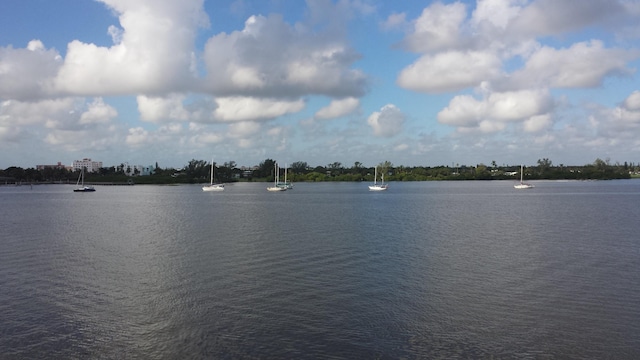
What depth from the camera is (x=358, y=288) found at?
63.5 ft

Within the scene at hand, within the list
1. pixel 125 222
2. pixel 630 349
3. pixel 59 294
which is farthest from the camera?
pixel 125 222

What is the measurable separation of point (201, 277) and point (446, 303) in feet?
33.9

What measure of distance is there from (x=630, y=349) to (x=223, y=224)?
117 ft

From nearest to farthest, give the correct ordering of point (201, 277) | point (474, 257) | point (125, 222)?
1. point (201, 277)
2. point (474, 257)
3. point (125, 222)

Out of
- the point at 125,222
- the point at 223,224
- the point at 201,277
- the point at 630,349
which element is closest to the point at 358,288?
the point at 201,277

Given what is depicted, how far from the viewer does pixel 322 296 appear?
18.0m

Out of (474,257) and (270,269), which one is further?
(474,257)

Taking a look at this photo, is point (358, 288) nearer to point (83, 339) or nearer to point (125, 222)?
point (83, 339)

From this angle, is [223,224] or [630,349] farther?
[223,224]

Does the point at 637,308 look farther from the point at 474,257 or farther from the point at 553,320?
the point at 474,257

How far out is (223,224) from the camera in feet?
145

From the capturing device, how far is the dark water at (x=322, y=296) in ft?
43.0

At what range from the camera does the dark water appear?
13.1 meters

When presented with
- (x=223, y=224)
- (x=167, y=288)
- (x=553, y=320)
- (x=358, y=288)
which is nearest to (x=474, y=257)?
(x=358, y=288)
